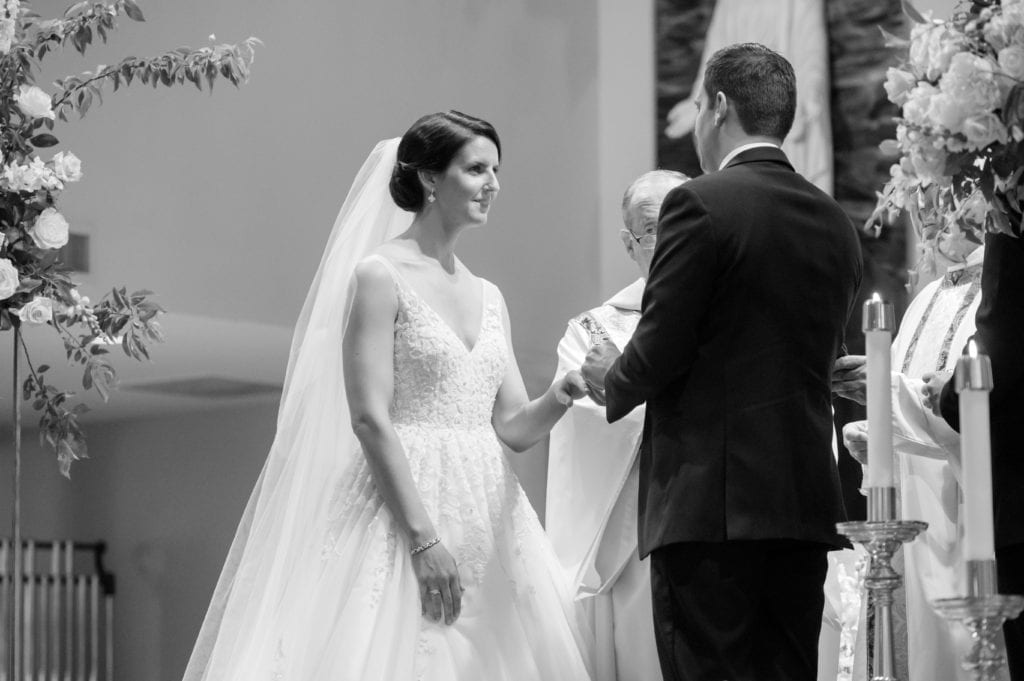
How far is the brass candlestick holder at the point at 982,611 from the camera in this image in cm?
135

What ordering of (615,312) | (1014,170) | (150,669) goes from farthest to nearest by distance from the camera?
(150,669)
(615,312)
(1014,170)

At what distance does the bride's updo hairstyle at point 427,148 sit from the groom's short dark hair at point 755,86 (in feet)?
2.12

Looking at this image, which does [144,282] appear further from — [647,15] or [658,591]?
[658,591]

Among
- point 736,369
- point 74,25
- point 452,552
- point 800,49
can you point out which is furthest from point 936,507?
point 800,49

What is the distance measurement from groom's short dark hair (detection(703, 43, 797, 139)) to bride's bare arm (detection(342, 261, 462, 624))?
0.83 meters

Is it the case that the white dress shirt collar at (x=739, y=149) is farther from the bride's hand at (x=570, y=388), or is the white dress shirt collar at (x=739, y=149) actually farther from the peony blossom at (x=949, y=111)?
the peony blossom at (x=949, y=111)

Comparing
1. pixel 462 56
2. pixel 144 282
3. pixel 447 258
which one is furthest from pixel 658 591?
pixel 462 56

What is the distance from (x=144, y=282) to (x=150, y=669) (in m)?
3.02

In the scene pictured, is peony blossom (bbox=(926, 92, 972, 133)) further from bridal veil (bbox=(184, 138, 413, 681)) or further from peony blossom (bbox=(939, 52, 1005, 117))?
bridal veil (bbox=(184, 138, 413, 681))

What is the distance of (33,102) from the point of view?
3.00 metres

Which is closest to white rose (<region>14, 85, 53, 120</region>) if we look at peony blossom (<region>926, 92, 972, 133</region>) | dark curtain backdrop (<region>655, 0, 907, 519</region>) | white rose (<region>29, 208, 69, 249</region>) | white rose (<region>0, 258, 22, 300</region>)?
white rose (<region>29, 208, 69, 249</region>)

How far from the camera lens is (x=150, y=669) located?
24.2ft

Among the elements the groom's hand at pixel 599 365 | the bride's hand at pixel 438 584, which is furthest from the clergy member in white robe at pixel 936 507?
the bride's hand at pixel 438 584

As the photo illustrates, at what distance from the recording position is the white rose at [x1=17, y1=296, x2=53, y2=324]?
2934 mm
